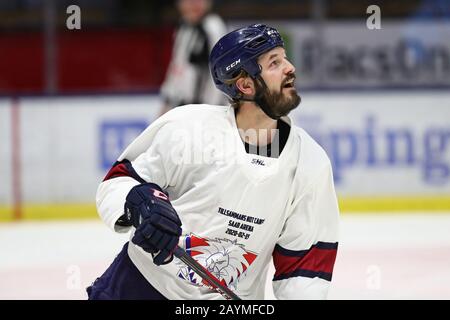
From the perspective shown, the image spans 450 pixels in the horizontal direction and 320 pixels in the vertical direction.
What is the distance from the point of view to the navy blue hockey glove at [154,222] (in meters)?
2.40

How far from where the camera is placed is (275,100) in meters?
2.67

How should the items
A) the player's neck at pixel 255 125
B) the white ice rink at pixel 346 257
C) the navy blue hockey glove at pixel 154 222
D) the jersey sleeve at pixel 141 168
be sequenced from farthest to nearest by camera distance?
the white ice rink at pixel 346 257
the player's neck at pixel 255 125
the jersey sleeve at pixel 141 168
the navy blue hockey glove at pixel 154 222

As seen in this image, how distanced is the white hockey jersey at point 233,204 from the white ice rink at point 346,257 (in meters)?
1.48

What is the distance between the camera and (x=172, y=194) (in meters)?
2.75

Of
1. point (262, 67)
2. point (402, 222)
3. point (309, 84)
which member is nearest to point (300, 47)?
point (309, 84)

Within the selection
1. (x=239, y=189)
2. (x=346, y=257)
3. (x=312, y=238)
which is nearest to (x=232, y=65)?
(x=239, y=189)

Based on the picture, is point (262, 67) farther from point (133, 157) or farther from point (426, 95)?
point (426, 95)

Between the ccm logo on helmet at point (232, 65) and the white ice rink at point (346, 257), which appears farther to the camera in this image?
the white ice rink at point (346, 257)

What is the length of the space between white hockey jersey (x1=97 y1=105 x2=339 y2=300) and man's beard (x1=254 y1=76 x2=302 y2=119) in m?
0.08

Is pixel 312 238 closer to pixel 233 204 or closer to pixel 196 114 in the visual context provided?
pixel 233 204

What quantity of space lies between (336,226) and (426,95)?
4.46 metres

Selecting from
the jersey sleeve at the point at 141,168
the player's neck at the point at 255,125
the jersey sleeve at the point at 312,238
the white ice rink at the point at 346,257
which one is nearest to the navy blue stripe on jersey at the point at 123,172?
the jersey sleeve at the point at 141,168

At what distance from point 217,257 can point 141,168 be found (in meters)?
0.31

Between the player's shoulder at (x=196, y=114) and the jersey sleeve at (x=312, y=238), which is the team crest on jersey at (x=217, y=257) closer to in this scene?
the jersey sleeve at (x=312, y=238)
